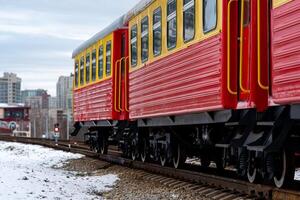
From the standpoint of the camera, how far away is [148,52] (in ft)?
47.1

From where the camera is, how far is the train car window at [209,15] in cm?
981

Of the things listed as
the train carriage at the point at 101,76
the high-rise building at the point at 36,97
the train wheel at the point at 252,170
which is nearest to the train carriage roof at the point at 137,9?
the train carriage at the point at 101,76

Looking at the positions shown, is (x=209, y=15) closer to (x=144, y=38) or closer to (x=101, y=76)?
(x=144, y=38)

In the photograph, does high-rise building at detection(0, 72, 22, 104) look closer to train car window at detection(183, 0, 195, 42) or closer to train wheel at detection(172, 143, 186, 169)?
train wheel at detection(172, 143, 186, 169)

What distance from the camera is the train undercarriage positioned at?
8.34 meters

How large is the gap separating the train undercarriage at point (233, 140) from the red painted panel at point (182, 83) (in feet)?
0.88

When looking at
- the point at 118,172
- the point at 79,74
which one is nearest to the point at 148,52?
the point at 118,172

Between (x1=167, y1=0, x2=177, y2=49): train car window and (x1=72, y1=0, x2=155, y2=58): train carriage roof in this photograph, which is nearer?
(x1=167, y1=0, x2=177, y2=49): train car window

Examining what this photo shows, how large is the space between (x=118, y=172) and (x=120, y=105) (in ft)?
10.6

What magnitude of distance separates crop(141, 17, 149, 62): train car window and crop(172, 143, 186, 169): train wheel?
231cm

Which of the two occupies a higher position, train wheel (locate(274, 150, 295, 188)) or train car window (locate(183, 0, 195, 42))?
train car window (locate(183, 0, 195, 42))

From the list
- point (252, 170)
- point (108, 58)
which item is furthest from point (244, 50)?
point (108, 58)

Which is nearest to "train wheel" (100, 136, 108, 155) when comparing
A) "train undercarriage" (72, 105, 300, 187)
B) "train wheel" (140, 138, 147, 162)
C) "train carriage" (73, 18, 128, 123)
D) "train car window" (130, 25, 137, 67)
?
"train carriage" (73, 18, 128, 123)

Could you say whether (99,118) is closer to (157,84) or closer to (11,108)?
(157,84)
